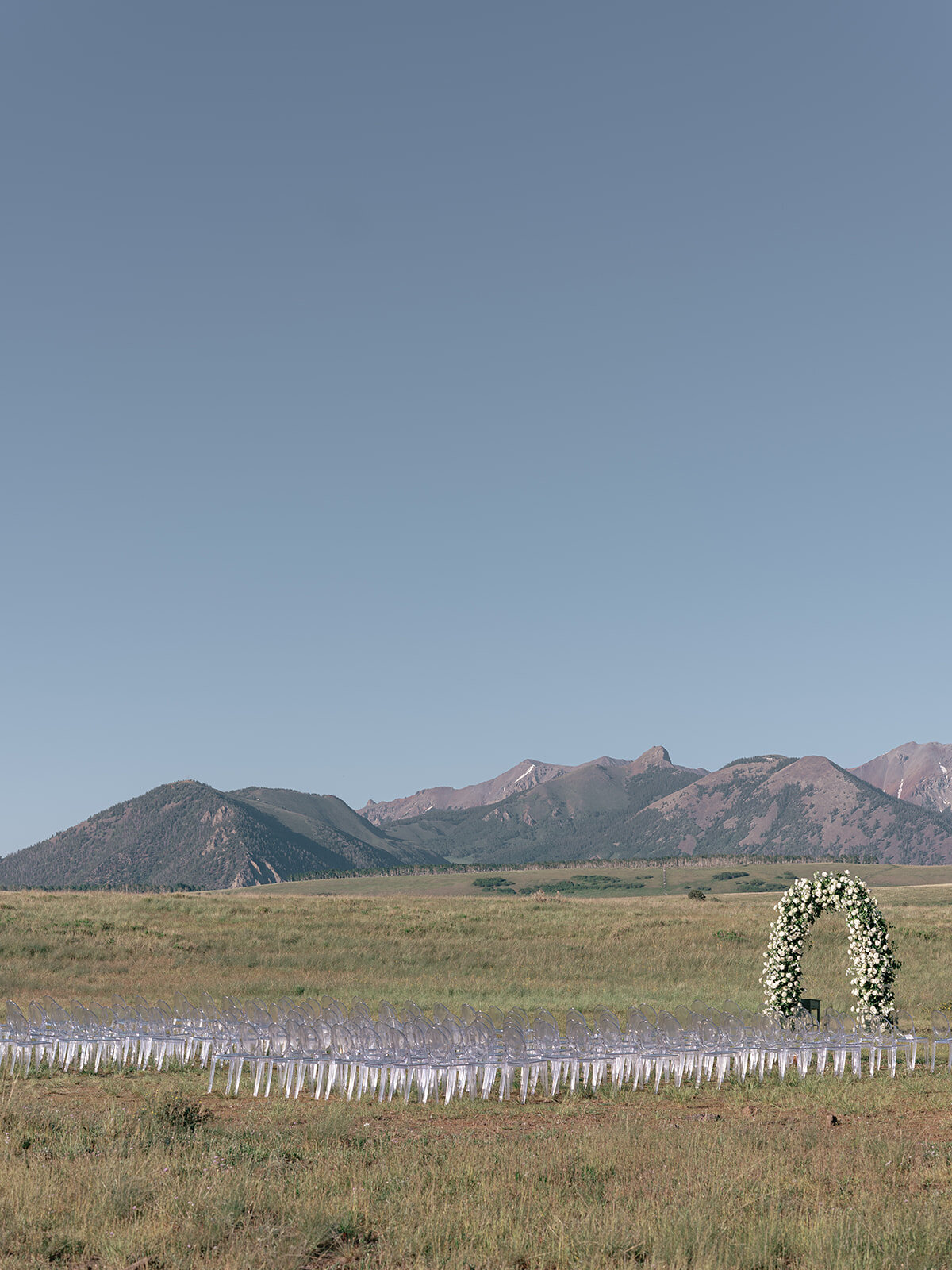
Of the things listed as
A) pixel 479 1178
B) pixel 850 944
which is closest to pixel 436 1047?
pixel 479 1178

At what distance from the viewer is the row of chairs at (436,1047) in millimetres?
13836

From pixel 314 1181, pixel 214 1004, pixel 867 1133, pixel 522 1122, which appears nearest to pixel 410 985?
pixel 214 1004

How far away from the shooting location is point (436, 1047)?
13.5 metres

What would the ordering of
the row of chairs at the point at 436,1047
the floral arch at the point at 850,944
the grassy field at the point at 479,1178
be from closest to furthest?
the grassy field at the point at 479,1178
the row of chairs at the point at 436,1047
the floral arch at the point at 850,944

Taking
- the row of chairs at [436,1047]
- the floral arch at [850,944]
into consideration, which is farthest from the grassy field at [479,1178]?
the floral arch at [850,944]

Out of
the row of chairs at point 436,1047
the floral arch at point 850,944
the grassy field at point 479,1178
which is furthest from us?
the floral arch at point 850,944

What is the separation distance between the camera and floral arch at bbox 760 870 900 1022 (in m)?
18.2

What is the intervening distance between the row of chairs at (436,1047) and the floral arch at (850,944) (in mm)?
659

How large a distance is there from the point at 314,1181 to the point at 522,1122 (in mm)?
4902

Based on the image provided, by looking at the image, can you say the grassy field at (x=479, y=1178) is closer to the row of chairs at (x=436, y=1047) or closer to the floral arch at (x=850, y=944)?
the row of chairs at (x=436, y=1047)

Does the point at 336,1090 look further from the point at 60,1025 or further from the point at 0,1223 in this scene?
the point at 0,1223

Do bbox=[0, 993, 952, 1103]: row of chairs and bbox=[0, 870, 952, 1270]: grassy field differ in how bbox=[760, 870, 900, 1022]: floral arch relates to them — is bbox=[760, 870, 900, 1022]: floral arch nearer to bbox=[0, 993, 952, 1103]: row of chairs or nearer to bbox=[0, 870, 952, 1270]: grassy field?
bbox=[0, 993, 952, 1103]: row of chairs

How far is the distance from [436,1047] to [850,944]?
9.05 m

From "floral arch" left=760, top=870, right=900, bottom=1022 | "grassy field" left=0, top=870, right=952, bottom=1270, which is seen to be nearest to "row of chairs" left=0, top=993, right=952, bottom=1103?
"grassy field" left=0, top=870, right=952, bottom=1270
